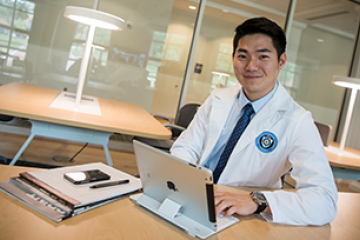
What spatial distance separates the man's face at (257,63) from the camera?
60.2 inches

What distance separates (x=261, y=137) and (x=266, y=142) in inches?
1.3

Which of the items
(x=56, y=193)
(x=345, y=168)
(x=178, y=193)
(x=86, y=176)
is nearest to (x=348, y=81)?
(x=345, y=168)

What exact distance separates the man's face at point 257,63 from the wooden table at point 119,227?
0.72 metres

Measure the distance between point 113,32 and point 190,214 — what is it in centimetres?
398

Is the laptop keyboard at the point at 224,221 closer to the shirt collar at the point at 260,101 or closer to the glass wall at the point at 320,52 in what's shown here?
the shirt collar at the point at 260,101

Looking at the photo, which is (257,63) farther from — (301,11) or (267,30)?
(301,11)

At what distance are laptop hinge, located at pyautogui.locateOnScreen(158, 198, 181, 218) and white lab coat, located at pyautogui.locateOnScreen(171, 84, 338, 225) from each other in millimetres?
369

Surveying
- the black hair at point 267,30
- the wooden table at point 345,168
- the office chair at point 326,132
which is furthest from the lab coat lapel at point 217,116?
the office chair at point 326,132

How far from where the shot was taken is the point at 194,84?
4.96 meters

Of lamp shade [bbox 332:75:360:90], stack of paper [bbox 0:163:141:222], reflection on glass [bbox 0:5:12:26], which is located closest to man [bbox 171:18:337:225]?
stack of paper [bbox 0:163:141:222]

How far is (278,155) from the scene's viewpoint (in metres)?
1.46

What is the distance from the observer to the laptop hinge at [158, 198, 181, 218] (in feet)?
3.11

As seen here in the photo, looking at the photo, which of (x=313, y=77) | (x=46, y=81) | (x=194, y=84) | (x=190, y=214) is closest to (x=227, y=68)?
(x=194, y=84)

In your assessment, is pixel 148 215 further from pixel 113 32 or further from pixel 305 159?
pixel 113 32
